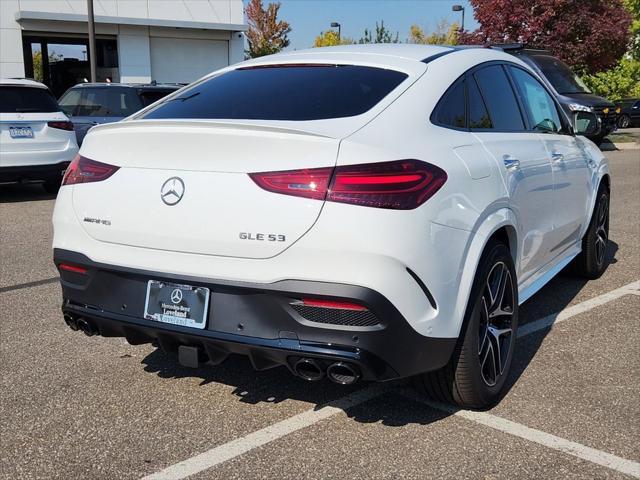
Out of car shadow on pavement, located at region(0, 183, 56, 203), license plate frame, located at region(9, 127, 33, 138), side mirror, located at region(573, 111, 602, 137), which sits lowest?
car shadow on pavement, located at region(0, 183, 56, 203)

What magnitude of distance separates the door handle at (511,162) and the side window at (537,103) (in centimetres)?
74

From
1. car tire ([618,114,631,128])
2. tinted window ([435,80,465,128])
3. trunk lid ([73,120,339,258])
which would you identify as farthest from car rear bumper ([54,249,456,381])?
car tire ([618,114,631,128])

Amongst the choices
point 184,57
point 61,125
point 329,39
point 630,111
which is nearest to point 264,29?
point 329,39

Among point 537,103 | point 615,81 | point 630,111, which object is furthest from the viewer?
point 630,111

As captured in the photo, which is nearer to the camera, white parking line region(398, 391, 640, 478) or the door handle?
white parking line region(398, 391, 640, 478)

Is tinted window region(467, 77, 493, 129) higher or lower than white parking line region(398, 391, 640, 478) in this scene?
higher

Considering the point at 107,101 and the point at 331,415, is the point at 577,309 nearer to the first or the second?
the point at 331,415

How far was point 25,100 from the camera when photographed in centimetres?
1017

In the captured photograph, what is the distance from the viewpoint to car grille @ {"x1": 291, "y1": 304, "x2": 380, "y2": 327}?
110 inches

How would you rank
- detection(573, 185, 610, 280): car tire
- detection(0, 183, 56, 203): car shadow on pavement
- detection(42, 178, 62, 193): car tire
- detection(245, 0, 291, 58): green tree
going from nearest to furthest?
detection(573, 185, 610, 280): car tire → detection(0, 183, 56, 203): car shadow on pavement → detection(42, 178, 62, 193): car tire → detection(245, 0, 291, 58): green tree

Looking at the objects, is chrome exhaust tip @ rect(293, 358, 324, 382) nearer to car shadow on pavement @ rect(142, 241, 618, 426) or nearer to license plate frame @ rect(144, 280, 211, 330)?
license plate frame @ rect(144, 280, 211, 330)

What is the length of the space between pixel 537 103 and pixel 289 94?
80.1 inches

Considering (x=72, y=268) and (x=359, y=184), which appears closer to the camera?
(x=359, y=184)

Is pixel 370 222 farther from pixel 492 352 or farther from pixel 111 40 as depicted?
pixel 111 40
